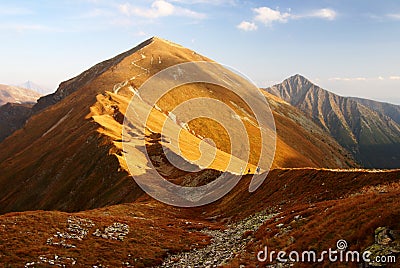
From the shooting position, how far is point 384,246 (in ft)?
57.0

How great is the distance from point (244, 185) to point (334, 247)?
1905 inches

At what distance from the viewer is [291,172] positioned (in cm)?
5906

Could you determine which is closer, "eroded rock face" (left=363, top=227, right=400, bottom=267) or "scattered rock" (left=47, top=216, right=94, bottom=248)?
"eroded rock face" (left=363, top=227, right=400, bottom=267)

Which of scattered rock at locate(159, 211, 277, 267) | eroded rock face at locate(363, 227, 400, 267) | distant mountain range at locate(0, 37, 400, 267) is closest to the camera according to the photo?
eroded rock face at locate(363, 227, 400, 267)

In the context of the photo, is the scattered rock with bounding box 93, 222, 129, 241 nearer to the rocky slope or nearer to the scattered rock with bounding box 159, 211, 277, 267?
the rocky slope

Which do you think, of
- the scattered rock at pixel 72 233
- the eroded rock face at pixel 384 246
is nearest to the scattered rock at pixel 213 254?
the scattered rock at pixel 72 233

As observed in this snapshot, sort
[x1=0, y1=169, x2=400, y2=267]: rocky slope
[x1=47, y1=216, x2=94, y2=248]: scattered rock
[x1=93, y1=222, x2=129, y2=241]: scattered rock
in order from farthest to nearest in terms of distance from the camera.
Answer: [x1=93, y1=222, x2=129, y2=241]: scattered rock → [x1=47, y1=216, x2=94, y2=248]: scattered rock → [x1=0, y1=169, x2=400, y2=267]: rocky slope

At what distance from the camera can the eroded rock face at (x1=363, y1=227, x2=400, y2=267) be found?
1669 centimetres

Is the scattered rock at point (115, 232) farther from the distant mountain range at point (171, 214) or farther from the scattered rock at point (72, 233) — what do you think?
the scattered rock at point (72, 233)

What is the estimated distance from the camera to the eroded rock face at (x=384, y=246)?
54.7 feet

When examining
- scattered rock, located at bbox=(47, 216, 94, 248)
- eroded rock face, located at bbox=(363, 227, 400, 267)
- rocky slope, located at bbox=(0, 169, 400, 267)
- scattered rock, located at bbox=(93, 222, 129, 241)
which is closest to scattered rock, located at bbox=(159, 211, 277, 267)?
rocky slope, located at bbox=(0, 169, 400, 267)

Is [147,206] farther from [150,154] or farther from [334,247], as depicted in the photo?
[334,247]

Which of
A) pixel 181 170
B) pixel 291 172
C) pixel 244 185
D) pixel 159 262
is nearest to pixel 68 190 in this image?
pixel 181 170

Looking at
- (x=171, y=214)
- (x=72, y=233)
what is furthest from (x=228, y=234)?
(x=171, y=214)
